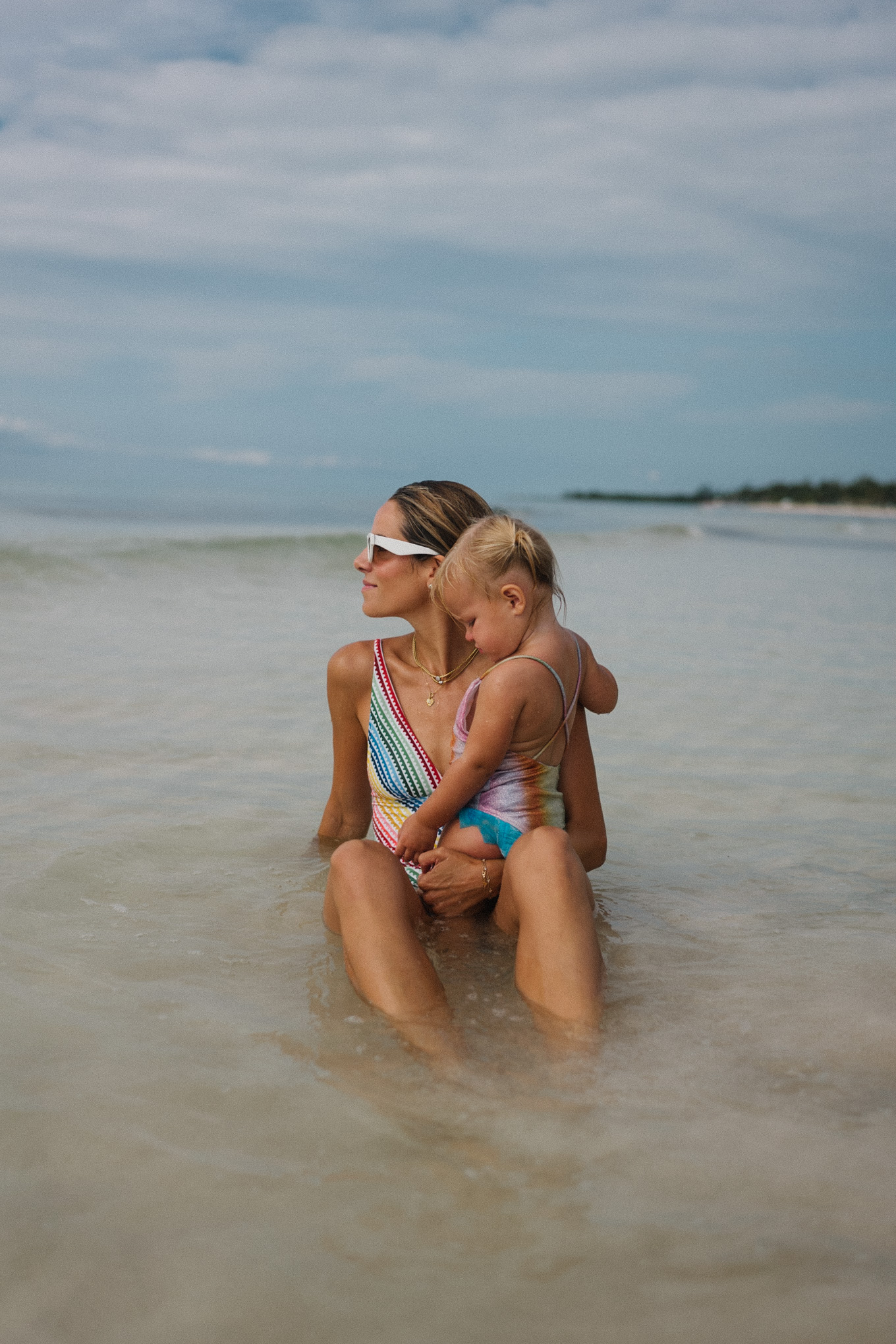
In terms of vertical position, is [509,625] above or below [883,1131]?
above

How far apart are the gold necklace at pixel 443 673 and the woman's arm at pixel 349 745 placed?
141 mm

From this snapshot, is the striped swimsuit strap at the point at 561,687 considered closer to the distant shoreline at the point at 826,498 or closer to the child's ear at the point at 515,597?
the child's ear at the point at 515,597

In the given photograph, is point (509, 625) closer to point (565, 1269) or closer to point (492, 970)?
point (492, 970)

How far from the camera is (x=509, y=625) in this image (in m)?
3.07

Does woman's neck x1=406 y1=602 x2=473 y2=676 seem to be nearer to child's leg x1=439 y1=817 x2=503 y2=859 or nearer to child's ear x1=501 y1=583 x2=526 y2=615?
child's ear x1=501 y1=583 x2=526 y2=615

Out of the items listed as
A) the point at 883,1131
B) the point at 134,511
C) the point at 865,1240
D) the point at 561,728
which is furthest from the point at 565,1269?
the point at 134,511

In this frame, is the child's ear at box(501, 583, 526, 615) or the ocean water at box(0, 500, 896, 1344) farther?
the child's ear at box(501, 583, 526, 615)

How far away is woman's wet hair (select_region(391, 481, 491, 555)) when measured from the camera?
130 inches

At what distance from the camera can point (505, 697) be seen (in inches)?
116

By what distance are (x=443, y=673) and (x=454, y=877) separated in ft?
2.25

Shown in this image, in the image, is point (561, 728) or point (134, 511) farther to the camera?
point (134, 511)

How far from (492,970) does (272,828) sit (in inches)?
65.5

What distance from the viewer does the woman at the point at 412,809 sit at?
2.68 metres

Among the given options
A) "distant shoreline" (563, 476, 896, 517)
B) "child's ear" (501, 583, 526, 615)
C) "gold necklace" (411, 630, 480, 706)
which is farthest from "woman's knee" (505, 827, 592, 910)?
"distant shoreline" (563, 476, 896, 517)
